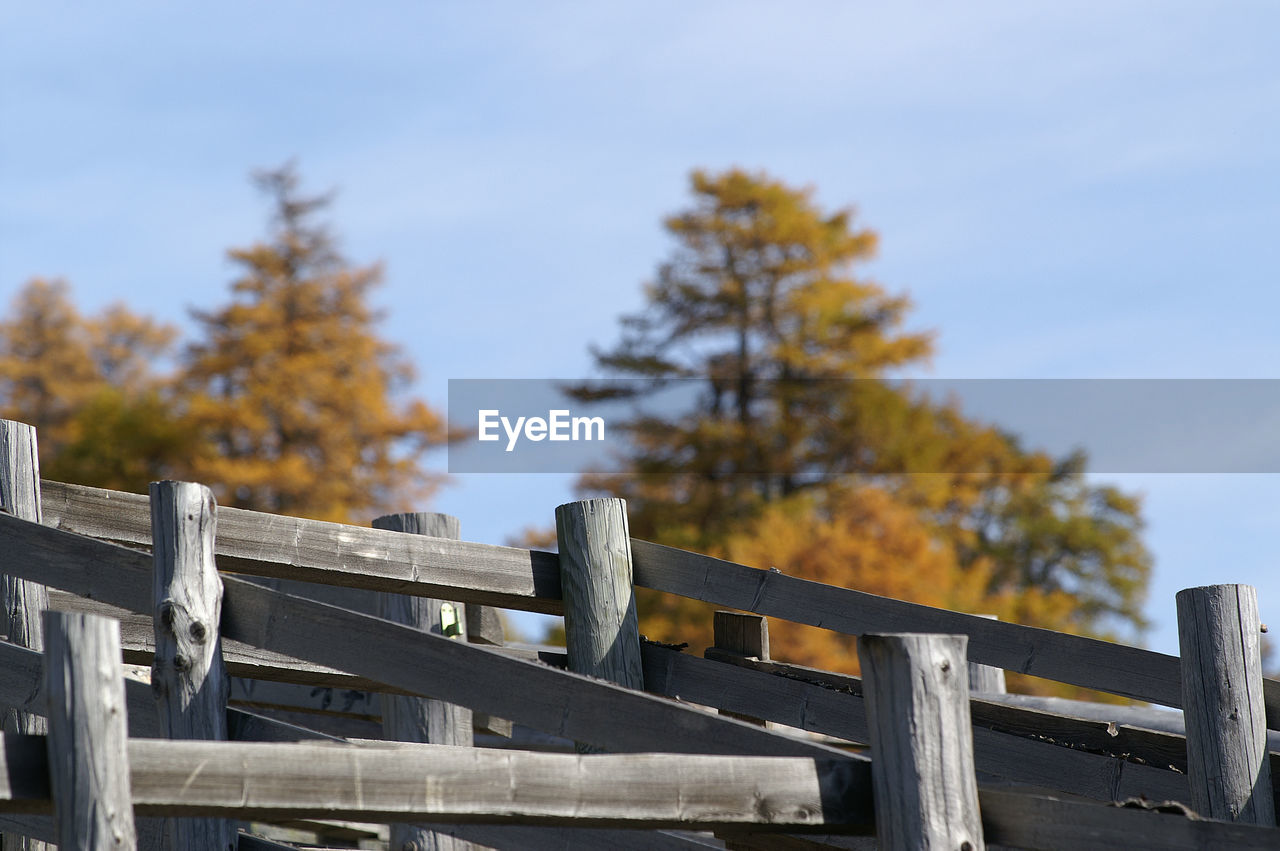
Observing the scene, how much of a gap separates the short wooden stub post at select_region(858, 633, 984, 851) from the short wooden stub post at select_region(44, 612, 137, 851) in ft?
5.14

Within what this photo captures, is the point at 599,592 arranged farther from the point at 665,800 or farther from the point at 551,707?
the point at 665,800

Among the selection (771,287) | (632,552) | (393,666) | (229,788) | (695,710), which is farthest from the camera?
(771,287)

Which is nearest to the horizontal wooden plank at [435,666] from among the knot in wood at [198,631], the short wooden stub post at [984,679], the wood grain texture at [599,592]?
the knot in wood at [198,631]

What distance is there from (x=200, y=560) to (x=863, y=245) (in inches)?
949

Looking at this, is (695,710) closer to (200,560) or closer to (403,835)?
(200,560)

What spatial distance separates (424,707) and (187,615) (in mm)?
1787

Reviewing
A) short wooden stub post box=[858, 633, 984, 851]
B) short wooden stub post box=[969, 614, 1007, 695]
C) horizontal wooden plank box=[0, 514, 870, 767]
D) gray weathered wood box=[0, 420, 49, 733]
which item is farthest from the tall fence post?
short wooden stub post box=[969, 614, 1007, 695]

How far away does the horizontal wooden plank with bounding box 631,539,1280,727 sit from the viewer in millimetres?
→ 4234

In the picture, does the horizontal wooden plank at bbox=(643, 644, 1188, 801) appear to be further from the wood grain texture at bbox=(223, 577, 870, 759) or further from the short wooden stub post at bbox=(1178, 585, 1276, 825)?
the wood grain texture at bbox=(223, 577, 870, 759)

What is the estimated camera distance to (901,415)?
24.4 m

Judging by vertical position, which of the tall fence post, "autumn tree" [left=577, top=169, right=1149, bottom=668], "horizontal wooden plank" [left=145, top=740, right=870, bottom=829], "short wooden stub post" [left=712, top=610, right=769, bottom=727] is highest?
"autumn tree" [left=577, top=169, right=1149, bottom=668]

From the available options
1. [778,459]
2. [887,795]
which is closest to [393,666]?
[887,795]

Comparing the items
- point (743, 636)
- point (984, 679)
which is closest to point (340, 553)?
point (743, 636)

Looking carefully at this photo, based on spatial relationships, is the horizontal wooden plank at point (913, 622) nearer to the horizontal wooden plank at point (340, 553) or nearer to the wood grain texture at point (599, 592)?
the wood grain texture at point (599, 592)
